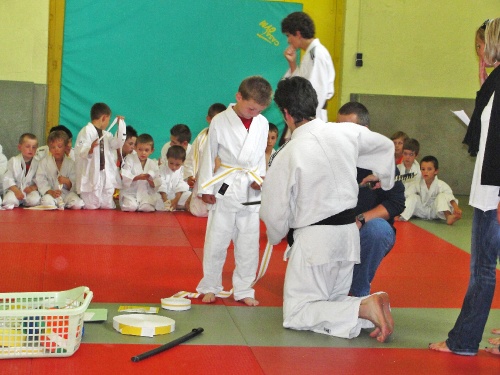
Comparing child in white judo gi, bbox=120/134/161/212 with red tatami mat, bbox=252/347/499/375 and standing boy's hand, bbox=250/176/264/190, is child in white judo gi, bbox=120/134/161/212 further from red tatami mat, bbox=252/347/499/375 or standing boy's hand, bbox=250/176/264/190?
red tatami mat, bbox=252/347/499/375

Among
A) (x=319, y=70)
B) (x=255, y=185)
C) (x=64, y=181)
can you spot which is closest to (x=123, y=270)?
(x=255, y=185)

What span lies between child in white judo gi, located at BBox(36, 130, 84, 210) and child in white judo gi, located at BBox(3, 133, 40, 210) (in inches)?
3.4

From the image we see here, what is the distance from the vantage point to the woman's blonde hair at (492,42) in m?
3.90

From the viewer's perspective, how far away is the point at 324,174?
4.50 m

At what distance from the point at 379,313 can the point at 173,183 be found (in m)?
5.77

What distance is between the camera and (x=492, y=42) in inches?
154

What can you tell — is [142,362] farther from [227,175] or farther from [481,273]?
[481,273]

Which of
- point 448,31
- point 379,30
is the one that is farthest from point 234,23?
point 448,31

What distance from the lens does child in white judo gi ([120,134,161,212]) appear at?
9.45 m

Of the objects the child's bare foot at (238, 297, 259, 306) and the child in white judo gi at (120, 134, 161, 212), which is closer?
the child's bare foot at (238, 297, 259, 306)

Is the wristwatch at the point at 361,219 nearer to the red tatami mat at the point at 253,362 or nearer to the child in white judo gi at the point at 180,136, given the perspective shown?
the red tatami mat at the point at 253,362

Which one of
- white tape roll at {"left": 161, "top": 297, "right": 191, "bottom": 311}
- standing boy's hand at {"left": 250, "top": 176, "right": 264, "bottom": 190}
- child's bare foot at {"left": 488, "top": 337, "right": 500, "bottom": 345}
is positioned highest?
standing boy's hand at {"left": 250, "top": 176, "right": 264, "bottom": 190}

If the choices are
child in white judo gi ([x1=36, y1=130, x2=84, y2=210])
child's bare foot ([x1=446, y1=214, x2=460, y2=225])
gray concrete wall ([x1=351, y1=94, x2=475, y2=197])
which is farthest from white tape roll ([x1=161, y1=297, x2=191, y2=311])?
gray concrete wall ([x1=351, y1=94, x2=475, y2=197])

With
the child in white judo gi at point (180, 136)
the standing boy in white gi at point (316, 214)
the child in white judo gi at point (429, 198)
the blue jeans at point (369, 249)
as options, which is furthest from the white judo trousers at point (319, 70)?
the child in white judo gi at point (180, 136)
